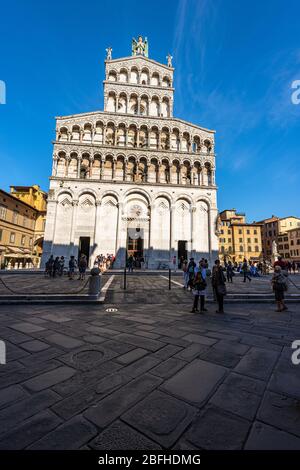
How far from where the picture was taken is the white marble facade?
2430cm

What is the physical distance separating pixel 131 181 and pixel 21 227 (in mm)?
21063

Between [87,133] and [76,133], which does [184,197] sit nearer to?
[87,133]

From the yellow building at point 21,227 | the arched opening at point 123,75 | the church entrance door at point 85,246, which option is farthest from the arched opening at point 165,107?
the yellow building at point 21,227

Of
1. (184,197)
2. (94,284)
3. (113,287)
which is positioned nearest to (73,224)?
(184,197)

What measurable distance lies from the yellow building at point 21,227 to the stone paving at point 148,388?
94.9ft

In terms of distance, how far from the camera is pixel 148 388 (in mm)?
2416

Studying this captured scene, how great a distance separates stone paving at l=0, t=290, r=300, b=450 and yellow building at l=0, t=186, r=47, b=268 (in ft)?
94.9

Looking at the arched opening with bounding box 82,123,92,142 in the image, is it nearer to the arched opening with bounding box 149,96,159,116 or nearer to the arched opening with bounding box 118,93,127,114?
the arched opening with bounding box 118,93,127,114

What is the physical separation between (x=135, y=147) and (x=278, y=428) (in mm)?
27880

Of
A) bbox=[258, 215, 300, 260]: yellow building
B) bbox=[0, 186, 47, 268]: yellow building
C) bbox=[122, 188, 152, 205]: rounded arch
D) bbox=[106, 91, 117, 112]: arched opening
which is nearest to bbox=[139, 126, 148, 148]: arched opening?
bbox=[106, 91, 117, 112]: arched opening

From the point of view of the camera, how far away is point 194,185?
2652 cm

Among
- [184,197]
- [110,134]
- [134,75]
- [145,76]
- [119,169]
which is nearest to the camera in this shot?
[184,197]
